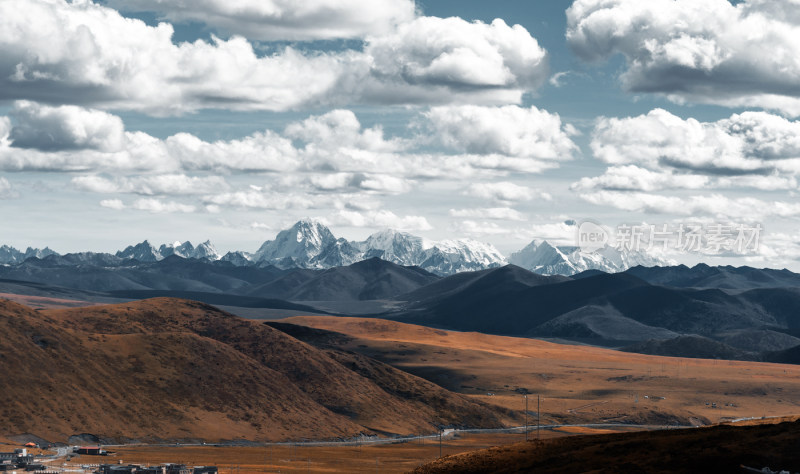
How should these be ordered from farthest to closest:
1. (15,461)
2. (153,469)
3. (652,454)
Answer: (15,461)
(153,469)
(652,454)

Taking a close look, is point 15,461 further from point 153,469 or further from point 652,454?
point 652,454

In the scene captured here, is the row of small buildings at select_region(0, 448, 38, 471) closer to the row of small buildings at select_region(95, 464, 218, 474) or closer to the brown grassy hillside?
the row of small buildings at select_region(95, 464, 218, 474)

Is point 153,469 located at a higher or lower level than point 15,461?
lower

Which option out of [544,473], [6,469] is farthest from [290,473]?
[544,473]

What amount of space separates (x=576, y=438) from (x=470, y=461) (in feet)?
53.0

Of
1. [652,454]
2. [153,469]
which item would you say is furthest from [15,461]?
[652,454]

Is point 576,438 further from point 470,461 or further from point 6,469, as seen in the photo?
point 6,469

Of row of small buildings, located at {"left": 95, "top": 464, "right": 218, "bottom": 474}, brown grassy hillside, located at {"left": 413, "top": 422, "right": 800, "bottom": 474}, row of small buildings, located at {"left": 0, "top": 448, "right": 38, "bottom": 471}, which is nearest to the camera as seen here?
brown grassy hillside, located at {"left": 413, "top": 422, "right": 800, "bottom": 474}

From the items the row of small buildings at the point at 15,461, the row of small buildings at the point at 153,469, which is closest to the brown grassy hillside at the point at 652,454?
the row of small buildings at the point at 153,469

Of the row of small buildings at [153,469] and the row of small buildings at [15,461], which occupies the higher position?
the row of small buildings at [15,461]

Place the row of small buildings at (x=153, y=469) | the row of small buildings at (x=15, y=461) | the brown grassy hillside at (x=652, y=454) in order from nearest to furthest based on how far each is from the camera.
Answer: the brown grassy hillside at (x=652, y=454), the row of small buildings at (x=153, y=469), the row of small buildings at (x=15, y=461)

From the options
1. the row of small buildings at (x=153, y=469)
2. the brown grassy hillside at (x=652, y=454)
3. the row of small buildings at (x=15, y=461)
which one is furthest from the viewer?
the row of small buildings at (x=15, y=461)

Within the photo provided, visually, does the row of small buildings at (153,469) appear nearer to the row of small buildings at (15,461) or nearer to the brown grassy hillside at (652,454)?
the row of small buildings at (15,461)

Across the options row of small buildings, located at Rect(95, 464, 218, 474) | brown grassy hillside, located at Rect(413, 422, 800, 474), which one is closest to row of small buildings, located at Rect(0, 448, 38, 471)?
row of small buildings, located at Rect(95, 464, 218, 474)
